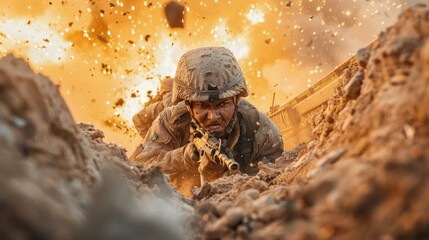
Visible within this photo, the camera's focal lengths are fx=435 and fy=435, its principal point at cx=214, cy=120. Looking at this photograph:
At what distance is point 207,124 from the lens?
496cm

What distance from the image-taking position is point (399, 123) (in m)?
1.34

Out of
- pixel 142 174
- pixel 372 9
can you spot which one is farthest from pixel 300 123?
pixel 142 174

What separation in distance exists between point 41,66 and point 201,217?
31.1 feet

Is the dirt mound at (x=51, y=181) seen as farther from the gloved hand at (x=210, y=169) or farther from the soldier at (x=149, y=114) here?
the soldier at (x=149, y=114)

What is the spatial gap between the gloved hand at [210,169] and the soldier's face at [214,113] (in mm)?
384

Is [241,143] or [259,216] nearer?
[259,216]

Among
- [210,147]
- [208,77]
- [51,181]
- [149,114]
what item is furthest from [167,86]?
[51,181]

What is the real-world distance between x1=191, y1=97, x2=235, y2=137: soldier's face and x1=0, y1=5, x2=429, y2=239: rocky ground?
2.92 metres

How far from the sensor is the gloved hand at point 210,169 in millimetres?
4773

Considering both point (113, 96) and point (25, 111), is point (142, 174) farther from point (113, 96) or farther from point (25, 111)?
point (113, 96)

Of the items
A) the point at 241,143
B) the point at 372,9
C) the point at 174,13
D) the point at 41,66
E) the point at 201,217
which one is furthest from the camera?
the point at 372,9

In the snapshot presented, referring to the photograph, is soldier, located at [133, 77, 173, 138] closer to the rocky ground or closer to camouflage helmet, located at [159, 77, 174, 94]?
camouflage helmet, located at [159, 77, 174, 94]

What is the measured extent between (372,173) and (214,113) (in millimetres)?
3852

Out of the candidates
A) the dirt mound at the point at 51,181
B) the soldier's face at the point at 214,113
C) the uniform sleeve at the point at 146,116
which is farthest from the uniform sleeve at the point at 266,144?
the dirt mound at the point at 51,181
